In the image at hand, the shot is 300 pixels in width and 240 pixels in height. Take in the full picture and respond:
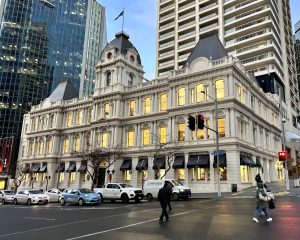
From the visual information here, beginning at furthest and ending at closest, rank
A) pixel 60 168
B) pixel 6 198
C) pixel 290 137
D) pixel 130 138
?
pixel 290 137
pixel 60 168
pixel 130 138
pixel 6 198

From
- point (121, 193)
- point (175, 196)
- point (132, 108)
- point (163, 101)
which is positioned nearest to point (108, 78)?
point (132, 108)

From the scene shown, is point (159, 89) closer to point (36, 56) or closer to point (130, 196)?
point (130, 196)

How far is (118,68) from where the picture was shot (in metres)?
51.6

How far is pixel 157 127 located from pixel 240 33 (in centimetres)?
3599

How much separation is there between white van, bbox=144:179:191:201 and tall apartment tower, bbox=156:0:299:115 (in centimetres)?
3970

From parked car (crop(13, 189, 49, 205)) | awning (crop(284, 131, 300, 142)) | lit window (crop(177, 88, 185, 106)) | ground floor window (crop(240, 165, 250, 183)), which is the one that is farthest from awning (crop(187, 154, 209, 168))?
awning (crop(284, 131, 300, 142))

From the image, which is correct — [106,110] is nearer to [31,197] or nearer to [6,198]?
[6,198]

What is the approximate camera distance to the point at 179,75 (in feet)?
142

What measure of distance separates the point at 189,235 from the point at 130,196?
57.4ft

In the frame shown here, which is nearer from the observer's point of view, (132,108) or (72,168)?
(132,108)

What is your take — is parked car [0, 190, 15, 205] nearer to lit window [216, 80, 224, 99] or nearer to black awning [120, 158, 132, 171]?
black awning [120, 158, 132, 171]

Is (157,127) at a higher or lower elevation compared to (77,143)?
higher

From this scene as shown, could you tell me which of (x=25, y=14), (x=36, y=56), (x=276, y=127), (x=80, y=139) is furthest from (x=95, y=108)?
(x=25, y=14)

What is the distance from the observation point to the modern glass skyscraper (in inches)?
3915
